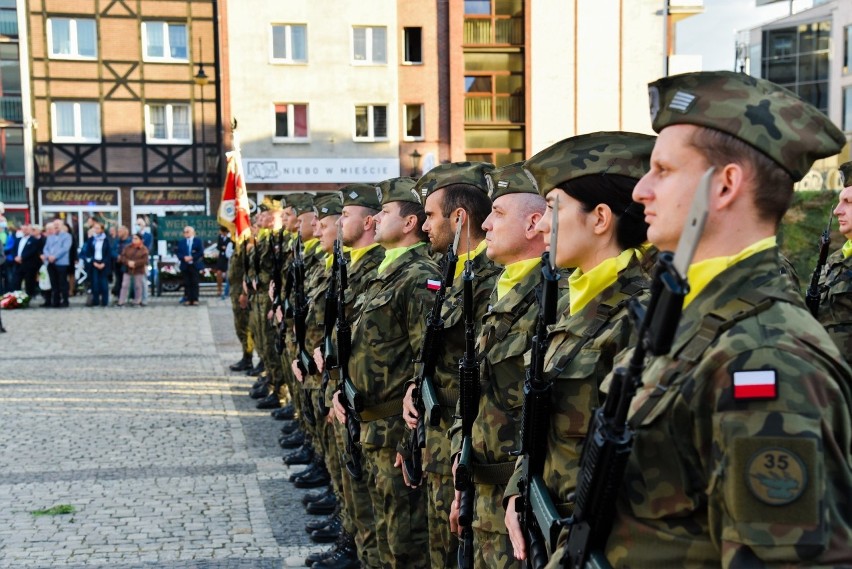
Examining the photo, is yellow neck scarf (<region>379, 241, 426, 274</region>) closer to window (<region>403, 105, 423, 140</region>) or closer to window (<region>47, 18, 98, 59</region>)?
window (<region>403, 105, 423, 140</region>)

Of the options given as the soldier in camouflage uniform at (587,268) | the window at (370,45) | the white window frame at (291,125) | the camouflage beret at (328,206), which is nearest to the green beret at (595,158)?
the soldier in camouflage uniform at (587,268)

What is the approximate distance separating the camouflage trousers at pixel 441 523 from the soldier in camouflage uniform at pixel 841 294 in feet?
Result: 8.01

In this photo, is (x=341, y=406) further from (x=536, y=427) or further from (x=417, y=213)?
(x=536, y=427)

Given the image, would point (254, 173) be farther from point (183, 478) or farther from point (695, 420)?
point (695, 420)

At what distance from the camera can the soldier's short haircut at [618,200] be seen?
2977mm

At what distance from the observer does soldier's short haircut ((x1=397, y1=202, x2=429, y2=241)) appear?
5602 mm

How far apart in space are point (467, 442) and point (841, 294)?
2963 mm

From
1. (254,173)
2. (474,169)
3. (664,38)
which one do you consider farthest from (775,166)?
(664,38)

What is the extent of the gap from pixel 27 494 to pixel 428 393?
450 centimetres

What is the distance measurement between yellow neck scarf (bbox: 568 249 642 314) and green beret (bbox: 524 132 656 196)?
0.84 feet

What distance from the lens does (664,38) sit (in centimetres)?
3709

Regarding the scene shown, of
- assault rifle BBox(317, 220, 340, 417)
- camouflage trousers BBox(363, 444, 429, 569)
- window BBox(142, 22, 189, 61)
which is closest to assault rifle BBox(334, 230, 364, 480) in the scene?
camouflage trousers BBox(363, 444, 429, 569)

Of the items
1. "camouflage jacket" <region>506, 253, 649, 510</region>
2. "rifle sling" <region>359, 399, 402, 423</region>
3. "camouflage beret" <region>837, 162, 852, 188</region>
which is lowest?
"rifle sling" <region>359, 399, 402, 423</region>

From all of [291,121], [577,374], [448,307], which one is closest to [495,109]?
[291,121]
